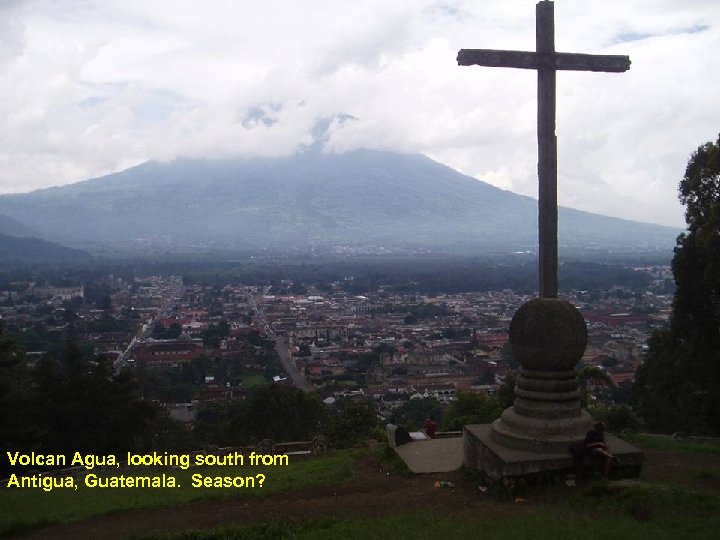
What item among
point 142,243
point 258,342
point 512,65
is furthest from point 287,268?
point 512,65

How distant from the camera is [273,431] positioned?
1596 centimetres

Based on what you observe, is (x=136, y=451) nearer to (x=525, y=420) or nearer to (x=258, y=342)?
(x=525, y=420)

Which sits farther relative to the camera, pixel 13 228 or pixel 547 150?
pixel 13 228

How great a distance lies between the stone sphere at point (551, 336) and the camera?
19.7ft

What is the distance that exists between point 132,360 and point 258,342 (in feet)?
26.6

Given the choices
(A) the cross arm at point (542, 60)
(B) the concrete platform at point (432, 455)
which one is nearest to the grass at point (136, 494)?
(B) the concrete platform at point (432, 455)

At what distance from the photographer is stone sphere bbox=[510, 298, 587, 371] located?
6000mm

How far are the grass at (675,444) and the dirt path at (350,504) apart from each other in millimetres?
563

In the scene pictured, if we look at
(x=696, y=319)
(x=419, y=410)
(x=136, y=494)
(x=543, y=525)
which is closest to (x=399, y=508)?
(x=543, y=525)

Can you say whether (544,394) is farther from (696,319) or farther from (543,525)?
(696,319)

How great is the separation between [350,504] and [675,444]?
4107 mm

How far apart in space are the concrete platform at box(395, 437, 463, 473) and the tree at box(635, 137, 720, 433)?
5.21 metres

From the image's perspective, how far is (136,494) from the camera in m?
7.03

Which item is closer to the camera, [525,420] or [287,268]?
[525,420]
